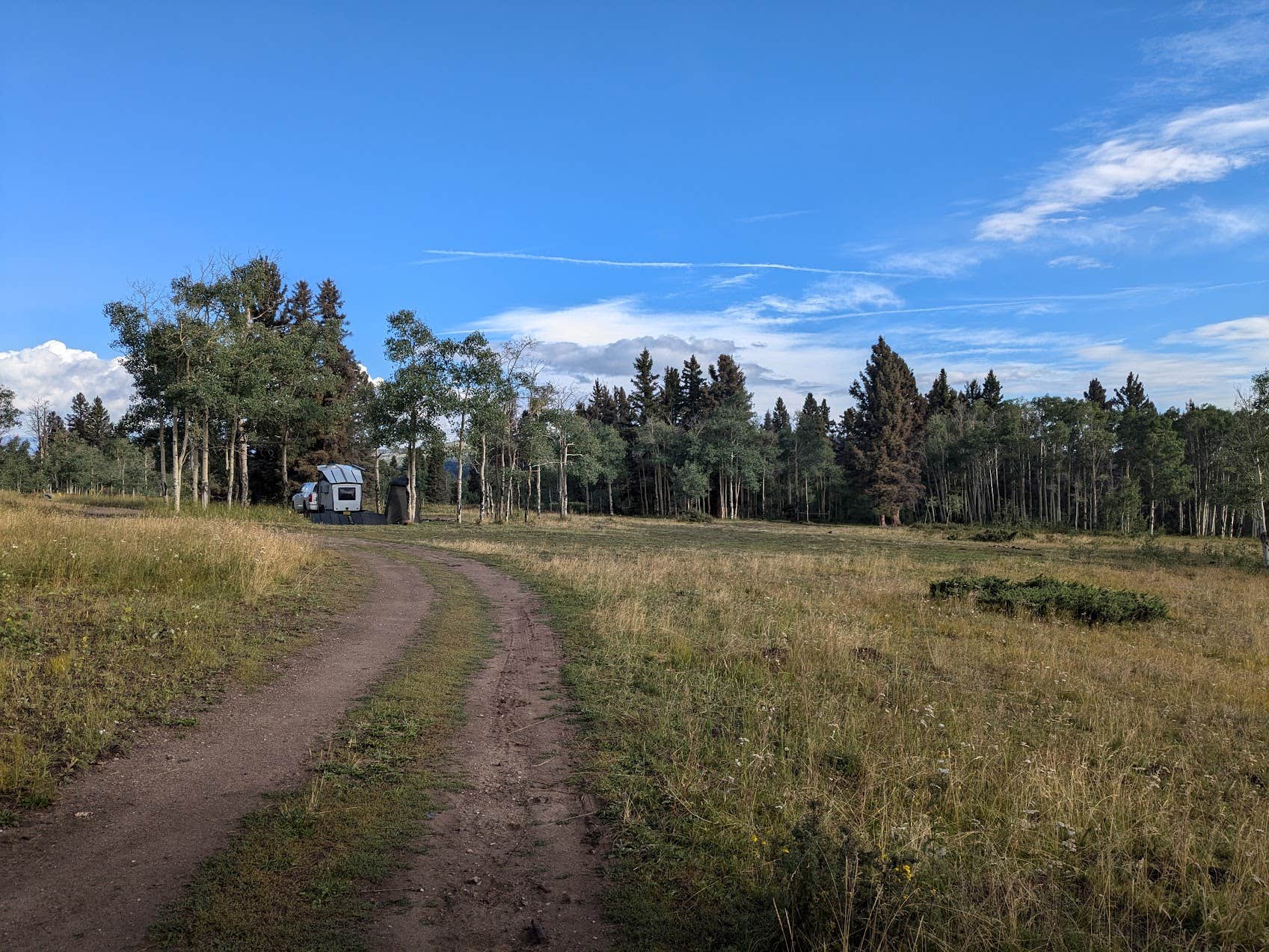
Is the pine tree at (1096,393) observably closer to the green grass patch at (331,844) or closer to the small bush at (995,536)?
the small bush at (995,536)

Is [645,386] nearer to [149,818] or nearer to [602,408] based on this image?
[602,408]

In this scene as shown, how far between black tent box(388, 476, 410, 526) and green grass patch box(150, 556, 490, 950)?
45425mm

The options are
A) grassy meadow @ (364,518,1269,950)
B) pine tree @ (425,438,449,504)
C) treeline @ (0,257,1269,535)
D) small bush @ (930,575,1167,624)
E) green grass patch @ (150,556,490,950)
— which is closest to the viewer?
green grass patch @ (150,556,490,950)

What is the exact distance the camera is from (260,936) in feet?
13.1

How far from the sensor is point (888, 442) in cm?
7950

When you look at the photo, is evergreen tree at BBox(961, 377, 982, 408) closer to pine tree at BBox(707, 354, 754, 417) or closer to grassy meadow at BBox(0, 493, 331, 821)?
pine tree at BBox(707, 354, 754, 417)

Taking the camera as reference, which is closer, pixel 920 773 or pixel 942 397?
pixel 920 773

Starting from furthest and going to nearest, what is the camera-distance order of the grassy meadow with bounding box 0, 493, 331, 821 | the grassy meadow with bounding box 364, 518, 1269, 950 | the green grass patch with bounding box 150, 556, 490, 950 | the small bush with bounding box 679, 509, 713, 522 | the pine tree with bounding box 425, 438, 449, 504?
the pine tree with bounding box 425, 438, 449, 504 → the small bush with bounding box 679, 509, 713, 522 → the grassy meadow with bounding box 0, 493, 331, 821 → the grassy meadow with bounding box 364, 518, 1269, 950 → the green grass patch with bounding box 150, 556, 490, 950

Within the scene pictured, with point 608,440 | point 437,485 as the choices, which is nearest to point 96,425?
point 437,485

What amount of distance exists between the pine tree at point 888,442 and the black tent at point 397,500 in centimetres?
4973

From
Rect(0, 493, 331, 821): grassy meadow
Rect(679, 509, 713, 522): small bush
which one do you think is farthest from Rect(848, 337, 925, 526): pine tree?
Rect(0, 493, 331, 821): grassy meadow

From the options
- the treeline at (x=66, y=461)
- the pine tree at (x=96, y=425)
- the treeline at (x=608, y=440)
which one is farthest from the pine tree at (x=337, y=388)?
the pine tree at (x=96, y=425)

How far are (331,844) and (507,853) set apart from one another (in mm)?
1208

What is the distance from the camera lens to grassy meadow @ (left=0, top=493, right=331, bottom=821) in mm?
6562
